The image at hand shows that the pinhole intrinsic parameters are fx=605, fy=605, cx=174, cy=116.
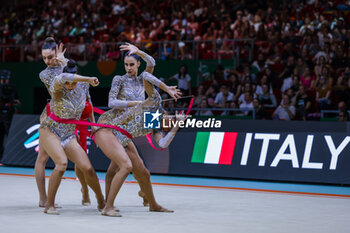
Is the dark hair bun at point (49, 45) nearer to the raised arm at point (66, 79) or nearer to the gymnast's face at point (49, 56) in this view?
the gymnast's face at point (49, 56)

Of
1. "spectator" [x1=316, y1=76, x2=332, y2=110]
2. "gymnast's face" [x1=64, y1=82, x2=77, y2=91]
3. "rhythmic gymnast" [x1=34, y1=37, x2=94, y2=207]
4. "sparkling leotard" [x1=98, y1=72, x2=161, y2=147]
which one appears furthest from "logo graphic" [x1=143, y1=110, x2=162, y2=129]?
"spectator" [x1=316, y1=76, x2=332, y2=110]

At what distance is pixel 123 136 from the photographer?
7.75 metres

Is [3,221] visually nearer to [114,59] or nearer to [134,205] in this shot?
[134,205]

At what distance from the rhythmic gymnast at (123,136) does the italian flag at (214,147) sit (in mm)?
4355

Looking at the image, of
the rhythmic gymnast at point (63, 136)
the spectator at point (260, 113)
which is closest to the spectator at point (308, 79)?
the spectator at point (260, 113)

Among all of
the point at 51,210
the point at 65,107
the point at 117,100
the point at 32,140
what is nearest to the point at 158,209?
the point at 51,210

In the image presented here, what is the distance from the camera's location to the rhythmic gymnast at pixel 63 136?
755 cm

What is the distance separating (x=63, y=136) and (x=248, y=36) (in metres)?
10.4

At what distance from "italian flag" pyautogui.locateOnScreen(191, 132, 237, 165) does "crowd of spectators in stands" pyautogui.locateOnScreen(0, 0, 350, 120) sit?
147 centimetres

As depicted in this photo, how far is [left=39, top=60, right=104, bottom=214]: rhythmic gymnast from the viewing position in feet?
24.8

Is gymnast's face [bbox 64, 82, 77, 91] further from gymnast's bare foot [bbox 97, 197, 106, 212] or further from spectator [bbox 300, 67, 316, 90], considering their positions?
spectator [bbox 300, 67, 316, 90]

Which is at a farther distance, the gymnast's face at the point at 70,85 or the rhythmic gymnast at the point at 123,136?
the gymnast's face at the point at 70,85

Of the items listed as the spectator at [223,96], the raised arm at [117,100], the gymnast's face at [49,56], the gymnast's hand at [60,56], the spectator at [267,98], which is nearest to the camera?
the raised arm at [117,100]

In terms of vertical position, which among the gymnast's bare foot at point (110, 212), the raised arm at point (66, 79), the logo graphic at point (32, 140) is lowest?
the logo graphic at point (32, 140)
